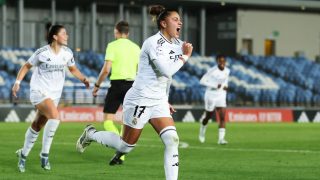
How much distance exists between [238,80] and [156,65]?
3854 cm

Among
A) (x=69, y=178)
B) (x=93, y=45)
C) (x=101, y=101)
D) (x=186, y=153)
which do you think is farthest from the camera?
(x=93, y=45)

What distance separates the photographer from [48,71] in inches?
543

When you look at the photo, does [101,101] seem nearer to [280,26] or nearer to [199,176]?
[280,26]

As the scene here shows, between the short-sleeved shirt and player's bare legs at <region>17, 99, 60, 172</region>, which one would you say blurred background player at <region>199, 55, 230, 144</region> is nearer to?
the short-sleeved shirt

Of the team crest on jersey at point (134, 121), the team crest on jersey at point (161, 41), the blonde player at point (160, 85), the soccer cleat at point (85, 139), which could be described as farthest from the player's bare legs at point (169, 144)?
the soccer cleat at point (85, 139)

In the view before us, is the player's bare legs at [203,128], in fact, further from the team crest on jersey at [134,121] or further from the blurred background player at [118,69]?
the team crest on jersey at [134,121]

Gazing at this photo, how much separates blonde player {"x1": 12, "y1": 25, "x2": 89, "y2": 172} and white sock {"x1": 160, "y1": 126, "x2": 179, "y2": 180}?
10.6 feet

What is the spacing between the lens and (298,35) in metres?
58.3

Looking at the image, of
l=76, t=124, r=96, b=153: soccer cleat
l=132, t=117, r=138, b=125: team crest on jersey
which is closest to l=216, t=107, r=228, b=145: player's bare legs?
l=76, t=124, r=96, b=153: soccer cleat

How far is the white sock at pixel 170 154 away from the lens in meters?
10.4

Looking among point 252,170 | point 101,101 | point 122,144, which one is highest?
point 122,144

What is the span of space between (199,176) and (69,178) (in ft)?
6.44

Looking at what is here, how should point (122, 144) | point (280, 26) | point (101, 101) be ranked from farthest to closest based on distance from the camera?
point (280, 26) → point (101, 101) → point (122, 144)

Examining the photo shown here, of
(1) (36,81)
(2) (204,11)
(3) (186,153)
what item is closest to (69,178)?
(1) (36,81)
